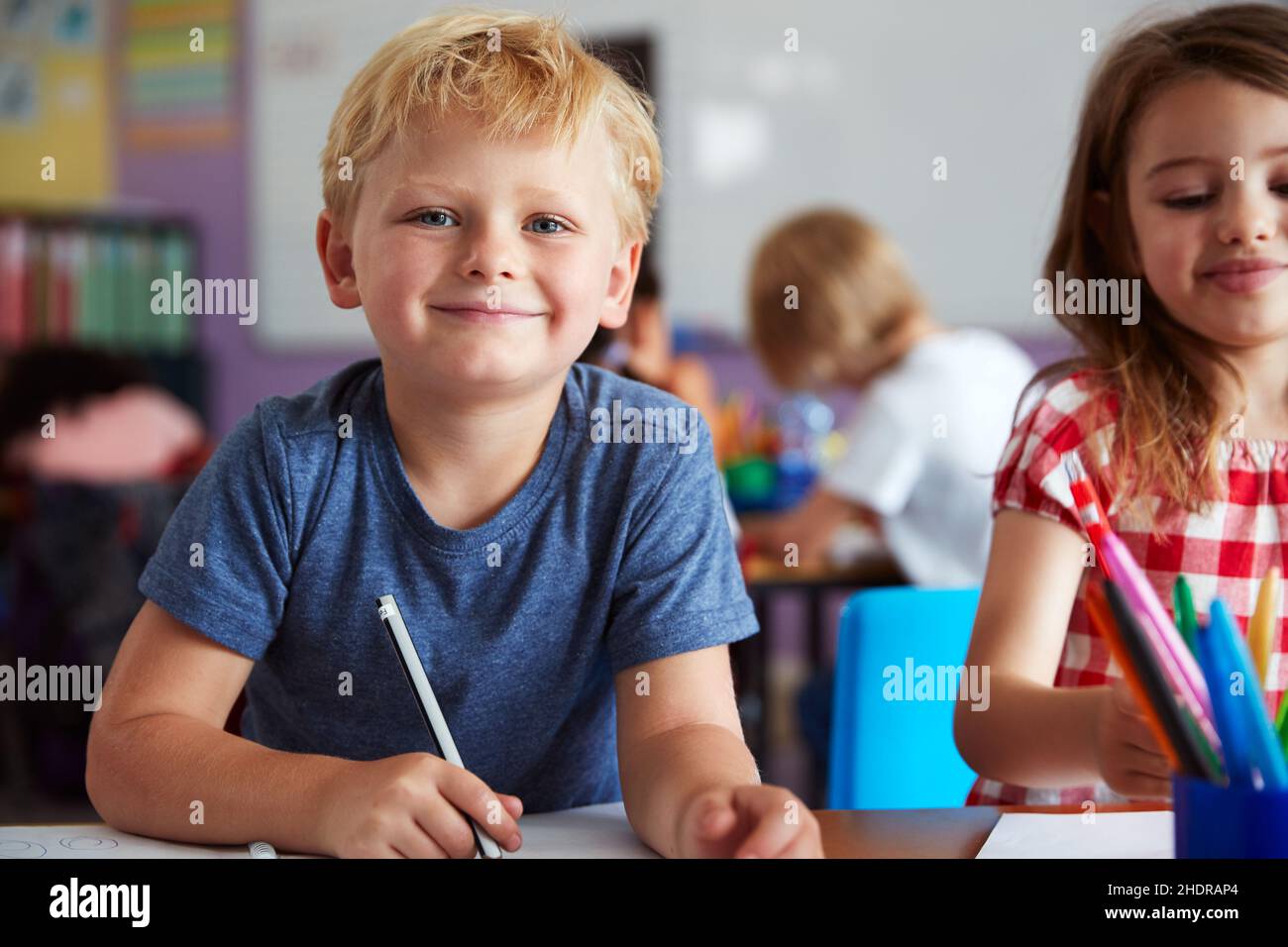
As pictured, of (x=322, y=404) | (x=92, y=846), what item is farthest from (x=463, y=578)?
(x=92, y=846)

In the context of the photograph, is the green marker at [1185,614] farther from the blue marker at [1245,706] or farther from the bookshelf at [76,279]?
the bookshelf at [76,279]

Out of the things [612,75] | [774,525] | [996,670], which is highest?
[612,75]

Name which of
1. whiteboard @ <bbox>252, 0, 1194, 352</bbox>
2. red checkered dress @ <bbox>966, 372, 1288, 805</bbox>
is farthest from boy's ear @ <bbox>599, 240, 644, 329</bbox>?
whiteboard @ <bbox>252, 0, 1194, 352</bbox>

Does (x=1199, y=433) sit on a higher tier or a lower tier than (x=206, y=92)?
lower

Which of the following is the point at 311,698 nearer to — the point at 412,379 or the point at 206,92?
the point at 412,379

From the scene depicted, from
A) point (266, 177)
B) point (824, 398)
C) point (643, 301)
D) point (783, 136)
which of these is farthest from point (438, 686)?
point (266, 177)

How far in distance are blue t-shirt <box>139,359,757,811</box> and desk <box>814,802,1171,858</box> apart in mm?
147

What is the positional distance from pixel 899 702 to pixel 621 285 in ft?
1.17

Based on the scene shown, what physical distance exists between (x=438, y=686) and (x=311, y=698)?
0.26ft

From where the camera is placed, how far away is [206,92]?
4.18m

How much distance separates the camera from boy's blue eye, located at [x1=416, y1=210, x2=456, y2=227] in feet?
2.25

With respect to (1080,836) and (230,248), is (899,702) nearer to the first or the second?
(1080,836)

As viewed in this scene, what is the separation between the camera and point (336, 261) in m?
0.78

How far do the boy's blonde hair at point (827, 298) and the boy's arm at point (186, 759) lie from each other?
151cm
